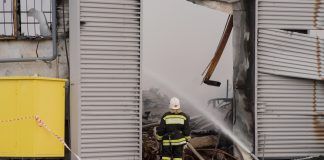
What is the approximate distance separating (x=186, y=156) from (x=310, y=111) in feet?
8.30

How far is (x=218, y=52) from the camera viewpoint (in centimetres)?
1266

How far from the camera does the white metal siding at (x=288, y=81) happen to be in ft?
37.3

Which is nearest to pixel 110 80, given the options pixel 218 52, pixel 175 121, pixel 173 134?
pixel 175 121

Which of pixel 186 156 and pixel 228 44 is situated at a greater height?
pixel 228 44

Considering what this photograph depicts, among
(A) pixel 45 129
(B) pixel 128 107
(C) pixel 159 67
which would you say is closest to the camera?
(A) pixel 45 129

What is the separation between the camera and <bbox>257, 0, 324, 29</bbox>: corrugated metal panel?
1138cm

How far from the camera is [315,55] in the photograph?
1152 cm

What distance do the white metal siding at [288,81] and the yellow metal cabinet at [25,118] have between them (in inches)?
150

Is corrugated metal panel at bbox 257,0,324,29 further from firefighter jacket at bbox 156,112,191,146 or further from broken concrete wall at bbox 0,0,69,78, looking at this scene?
broken concrete wall at bbox 0,0,69,78

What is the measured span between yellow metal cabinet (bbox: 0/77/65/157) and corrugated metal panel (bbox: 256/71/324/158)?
12.7ft

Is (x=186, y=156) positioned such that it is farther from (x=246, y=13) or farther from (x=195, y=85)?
(x=246, y=13)

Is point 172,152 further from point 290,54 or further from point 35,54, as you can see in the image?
point 35,54

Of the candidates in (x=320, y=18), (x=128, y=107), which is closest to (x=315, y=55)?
(x=320, y=18)

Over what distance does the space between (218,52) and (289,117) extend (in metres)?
2.12
